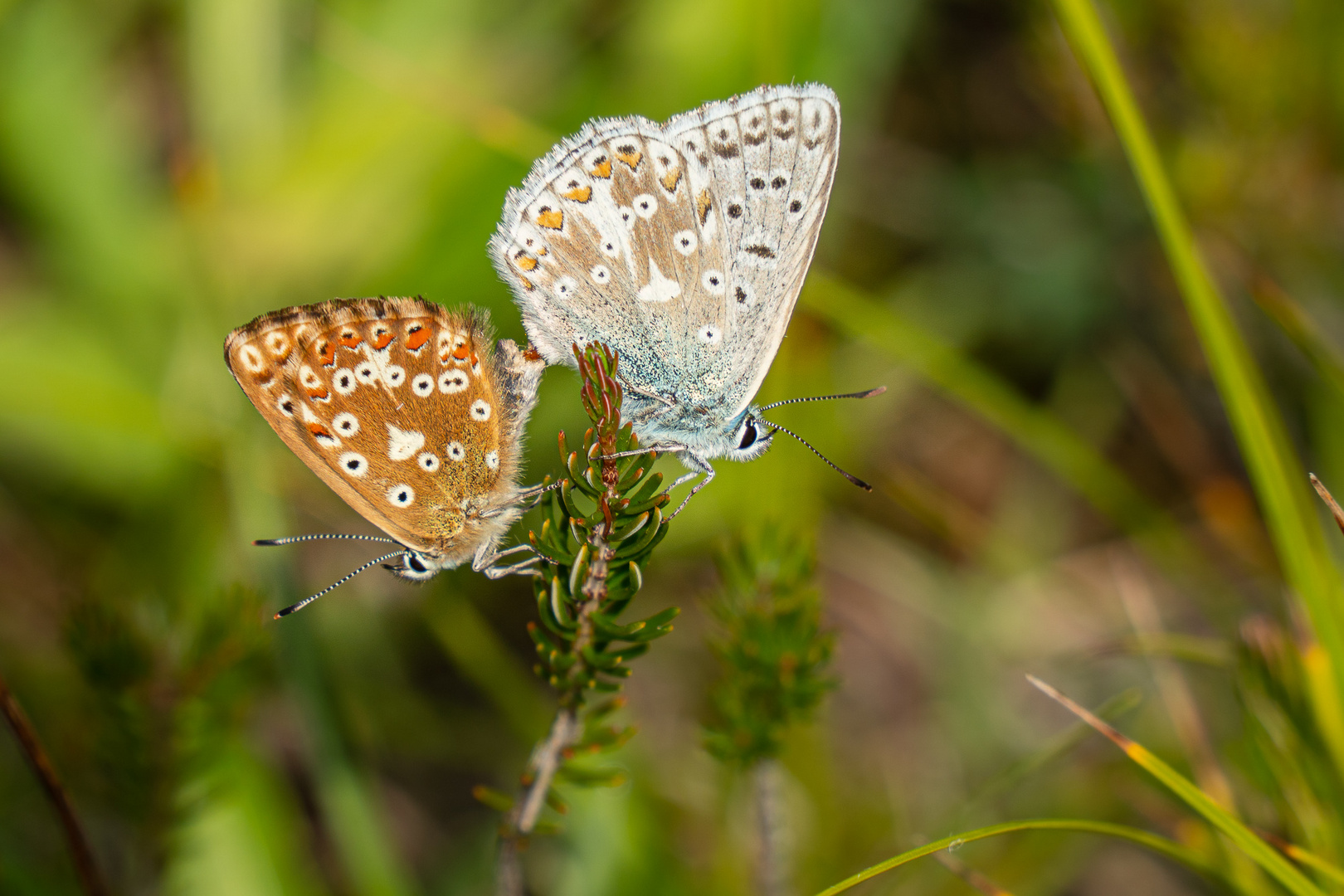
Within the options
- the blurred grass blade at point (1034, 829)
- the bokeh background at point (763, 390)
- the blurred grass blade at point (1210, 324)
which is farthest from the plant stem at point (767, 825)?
the blurred grass blade at point (1210, 324)

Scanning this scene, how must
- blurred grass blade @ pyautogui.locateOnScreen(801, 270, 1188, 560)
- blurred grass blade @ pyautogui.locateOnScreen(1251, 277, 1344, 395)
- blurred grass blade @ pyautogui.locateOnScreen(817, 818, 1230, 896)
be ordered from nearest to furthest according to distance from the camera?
blurred grass blade @ pyautogui.locateOnScreen(817, 818, 1230, 896) → blurred grass blade @ pyautogui.locateOnScreen(1251, 277, 1344, 395) → blurred grass blade @ pyautogui.locateOnScreen(801, 270, 1188, 560)

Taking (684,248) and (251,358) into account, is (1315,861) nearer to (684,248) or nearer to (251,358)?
(684,248)

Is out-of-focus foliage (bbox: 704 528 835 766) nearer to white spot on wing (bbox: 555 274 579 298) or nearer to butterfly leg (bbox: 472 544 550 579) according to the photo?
butterfly leg (bbox: 472 544 550 579)

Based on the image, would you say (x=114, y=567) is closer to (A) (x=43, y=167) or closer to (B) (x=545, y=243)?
(A) (x=43, y=167)

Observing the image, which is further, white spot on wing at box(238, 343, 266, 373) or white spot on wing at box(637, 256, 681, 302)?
white spot on wing at box(637, 256, 681, 302)

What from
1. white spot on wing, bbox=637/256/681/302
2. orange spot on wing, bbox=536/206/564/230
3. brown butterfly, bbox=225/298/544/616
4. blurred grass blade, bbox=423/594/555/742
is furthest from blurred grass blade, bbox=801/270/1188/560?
blurred grass blade, bbox=423/594/555/742

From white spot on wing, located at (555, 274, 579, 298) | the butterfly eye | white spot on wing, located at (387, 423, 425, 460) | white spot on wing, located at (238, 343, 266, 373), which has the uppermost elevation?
white spot on wing, located at (555, 274, 579, 298)

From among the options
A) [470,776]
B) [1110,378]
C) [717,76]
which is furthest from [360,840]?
[1110,378]
